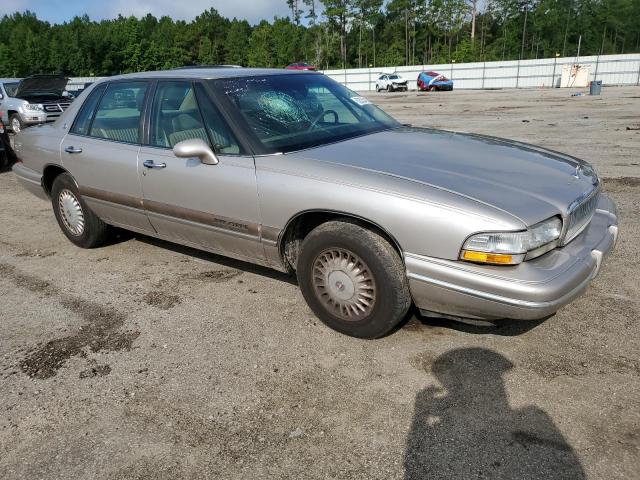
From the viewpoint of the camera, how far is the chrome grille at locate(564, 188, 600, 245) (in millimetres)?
2973

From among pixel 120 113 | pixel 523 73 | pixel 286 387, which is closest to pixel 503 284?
pixel 286 387

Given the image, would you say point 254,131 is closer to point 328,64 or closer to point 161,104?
point 161,104

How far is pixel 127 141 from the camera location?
14.2 feet

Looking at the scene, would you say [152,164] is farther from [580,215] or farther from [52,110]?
[52,110]

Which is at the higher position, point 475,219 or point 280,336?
point 475,219

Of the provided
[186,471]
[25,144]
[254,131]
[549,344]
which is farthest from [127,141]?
[549,344]

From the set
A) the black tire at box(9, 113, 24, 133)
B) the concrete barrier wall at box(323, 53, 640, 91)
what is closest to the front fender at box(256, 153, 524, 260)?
the black tire at box(9, 113, 24, 133)

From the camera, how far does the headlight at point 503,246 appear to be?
2.66 m

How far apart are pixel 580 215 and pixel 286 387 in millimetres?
1991

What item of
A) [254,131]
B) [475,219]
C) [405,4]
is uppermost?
[405,4]

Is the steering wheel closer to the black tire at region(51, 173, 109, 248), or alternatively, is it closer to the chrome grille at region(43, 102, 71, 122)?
the black tire at region(51, 173, 109, 248)

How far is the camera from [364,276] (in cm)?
316

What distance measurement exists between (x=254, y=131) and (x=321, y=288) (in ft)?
3.81

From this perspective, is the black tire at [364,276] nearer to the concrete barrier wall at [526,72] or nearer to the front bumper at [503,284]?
the front bumper at [503,284]
